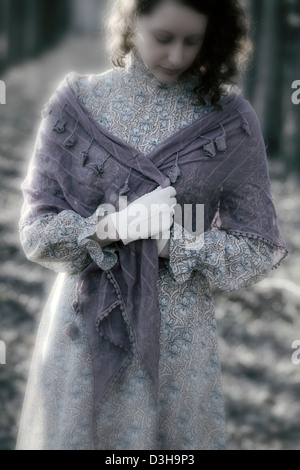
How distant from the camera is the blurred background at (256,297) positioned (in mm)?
4078

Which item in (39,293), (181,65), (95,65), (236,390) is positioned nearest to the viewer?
(181,65)

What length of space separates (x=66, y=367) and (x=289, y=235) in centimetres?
507

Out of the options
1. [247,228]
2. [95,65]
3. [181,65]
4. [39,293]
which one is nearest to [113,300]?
[247,228]

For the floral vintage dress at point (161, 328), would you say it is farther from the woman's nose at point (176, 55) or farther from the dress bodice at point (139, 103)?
the woman's nose at point (176, 55)

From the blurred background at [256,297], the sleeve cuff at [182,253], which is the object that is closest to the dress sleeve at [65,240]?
the sleeve cuff at [182,253]

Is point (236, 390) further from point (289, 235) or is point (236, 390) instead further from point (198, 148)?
point (289, 235)

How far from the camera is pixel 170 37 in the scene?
2.21m

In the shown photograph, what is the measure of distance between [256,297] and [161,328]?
324cm

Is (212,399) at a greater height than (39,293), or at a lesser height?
lesser

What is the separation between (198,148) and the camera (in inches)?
91.9

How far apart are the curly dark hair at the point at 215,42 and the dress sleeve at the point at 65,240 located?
0.51 m

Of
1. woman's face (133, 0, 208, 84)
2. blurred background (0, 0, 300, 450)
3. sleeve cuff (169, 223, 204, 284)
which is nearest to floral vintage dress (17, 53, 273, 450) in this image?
sleeve cuff (169, 223, 204, 284)

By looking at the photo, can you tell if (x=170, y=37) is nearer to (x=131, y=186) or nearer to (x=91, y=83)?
(x=91, y=83)

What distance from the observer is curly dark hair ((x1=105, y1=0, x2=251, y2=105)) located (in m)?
2.28
